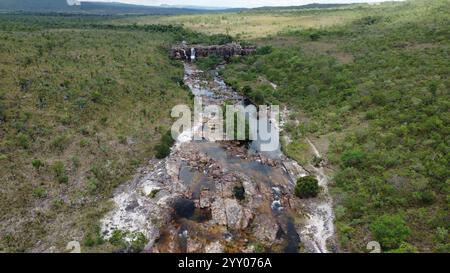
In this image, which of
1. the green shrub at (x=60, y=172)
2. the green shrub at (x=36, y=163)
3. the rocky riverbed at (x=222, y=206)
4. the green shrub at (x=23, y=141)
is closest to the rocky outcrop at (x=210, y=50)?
the rocky riverbed at (x=222, y=206)

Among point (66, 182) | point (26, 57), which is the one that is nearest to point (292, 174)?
point (66, 182)

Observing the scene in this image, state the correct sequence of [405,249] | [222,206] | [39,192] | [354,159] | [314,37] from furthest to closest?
1. [314,37]
2. [354,159]
3. [222,206]
4. [39,192]
5. [405,249]

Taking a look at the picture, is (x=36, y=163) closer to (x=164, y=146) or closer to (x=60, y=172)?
(x=60, y=172)

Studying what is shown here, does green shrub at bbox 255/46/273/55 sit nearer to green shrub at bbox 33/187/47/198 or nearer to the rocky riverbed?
the rocky riverbed

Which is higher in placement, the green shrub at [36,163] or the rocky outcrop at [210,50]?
the rocky outcrop at [210,50]

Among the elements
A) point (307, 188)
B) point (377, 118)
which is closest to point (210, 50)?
point (377, 118)

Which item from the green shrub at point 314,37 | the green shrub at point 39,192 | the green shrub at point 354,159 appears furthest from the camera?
the green shrub at point 314,37

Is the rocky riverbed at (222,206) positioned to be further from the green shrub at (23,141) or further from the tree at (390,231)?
the green shrub at (23,141)
